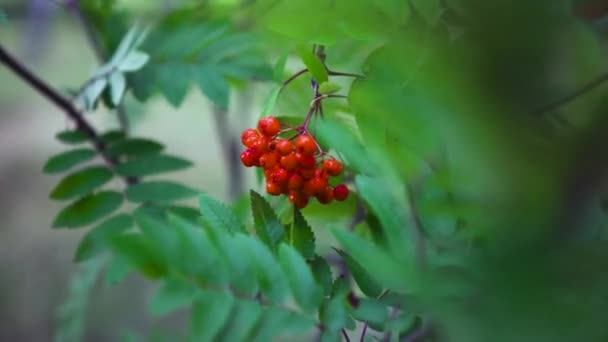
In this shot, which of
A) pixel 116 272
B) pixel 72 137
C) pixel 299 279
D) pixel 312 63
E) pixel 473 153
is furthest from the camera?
pixel 72 137

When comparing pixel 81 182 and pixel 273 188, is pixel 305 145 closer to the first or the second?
pixel 273 188

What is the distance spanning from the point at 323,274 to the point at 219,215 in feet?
0.28

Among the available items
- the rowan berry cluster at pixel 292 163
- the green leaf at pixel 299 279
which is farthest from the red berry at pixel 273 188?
the green leaf at pixel 299 279

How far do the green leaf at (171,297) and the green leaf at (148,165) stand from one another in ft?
1.57

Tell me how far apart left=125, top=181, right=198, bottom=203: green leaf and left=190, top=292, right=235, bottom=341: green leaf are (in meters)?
0.44

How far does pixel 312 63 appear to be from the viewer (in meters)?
0.51

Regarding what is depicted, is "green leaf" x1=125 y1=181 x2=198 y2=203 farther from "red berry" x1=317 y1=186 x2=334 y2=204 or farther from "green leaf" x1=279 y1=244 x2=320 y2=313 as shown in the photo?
"green leaf" x1=279 y1=244 x2=320 y2=313

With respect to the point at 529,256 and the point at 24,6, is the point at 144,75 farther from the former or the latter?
the point at 24,6

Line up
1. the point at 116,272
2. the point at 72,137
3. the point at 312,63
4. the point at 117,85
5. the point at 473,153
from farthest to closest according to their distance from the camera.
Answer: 1. the point at 72,137
2. the point at 117,85
3. the point at 116,272
4. the point at 312,63
5. the point at 473,153

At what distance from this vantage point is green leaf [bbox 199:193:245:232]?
46cm

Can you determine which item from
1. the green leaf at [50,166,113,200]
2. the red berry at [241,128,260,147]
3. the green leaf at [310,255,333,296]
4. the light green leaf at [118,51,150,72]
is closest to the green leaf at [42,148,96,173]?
the green leaf at [50,166,113,200]

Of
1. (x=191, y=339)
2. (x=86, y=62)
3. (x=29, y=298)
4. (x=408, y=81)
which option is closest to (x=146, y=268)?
(x=191, y=339)

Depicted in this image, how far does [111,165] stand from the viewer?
842 millimetres

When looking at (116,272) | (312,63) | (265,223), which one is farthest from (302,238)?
(116,272)
